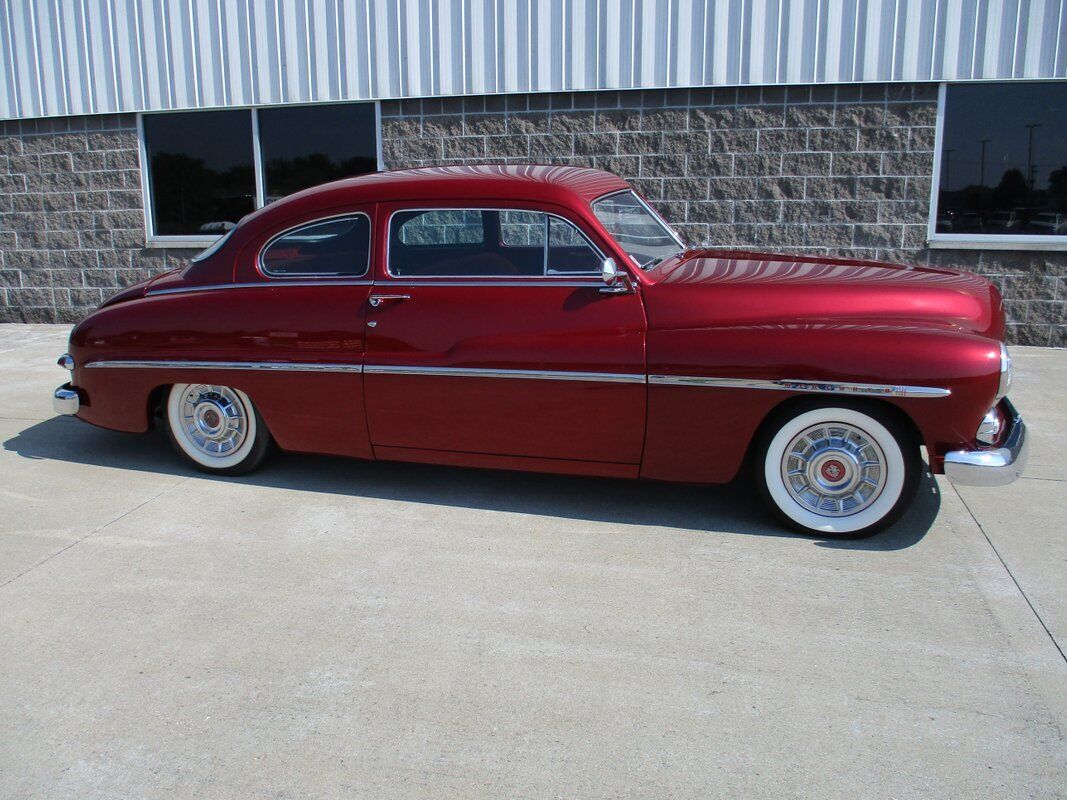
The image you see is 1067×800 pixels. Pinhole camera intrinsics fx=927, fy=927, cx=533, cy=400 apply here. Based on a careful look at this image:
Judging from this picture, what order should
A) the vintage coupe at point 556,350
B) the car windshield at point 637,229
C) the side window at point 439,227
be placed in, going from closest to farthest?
the vintage coupe at point 556,350 → the car windshield at point 637,229 → the side window at point 439,227

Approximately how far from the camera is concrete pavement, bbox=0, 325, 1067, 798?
273 centimetres

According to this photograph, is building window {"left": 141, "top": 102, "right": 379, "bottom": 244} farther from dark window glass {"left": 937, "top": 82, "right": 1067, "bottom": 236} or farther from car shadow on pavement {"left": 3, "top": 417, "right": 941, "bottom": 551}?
dark window glass {"left": 937, "top": 82, "right": 1067, "bottom": 236}

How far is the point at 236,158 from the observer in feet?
32.2

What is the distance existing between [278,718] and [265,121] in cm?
800

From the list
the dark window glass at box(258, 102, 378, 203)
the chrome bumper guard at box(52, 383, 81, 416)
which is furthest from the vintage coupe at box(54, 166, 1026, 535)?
the dark window glass at box(258, 102, 378, 203)

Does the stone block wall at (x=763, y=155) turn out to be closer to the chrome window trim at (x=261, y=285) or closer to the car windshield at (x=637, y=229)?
the car windshield at (x=637, y=229)

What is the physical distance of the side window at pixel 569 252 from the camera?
4.48 meters

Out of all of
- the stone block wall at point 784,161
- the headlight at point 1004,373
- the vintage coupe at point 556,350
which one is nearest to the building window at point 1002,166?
the stone block wall at point 784,161

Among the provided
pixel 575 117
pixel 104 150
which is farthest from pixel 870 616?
pixel 104 150

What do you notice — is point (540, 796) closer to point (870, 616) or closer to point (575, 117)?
point (870, 616)

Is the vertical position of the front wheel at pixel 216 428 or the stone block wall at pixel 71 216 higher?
the stone block wall at pixel 71 216

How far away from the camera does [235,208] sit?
995 cm

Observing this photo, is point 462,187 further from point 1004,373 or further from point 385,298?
point 1004,373

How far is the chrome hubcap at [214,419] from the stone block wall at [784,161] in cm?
460
